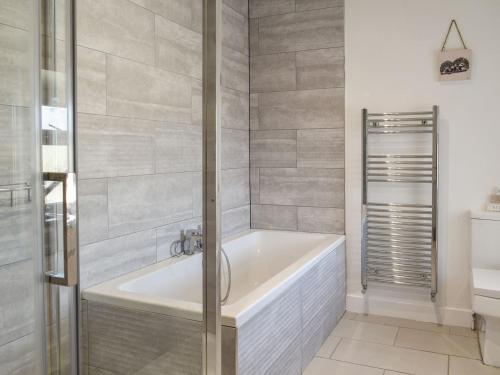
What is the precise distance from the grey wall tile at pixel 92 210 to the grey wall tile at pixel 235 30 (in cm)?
224

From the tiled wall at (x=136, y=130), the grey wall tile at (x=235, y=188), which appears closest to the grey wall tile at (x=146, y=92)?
the tiled wall at (x=136, y=130)

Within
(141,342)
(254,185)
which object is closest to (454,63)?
(254,185)

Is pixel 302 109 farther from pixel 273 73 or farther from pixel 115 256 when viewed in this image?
pixel 115 256

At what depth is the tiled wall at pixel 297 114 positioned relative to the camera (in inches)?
139

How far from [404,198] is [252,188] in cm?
116

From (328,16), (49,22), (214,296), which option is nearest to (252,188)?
(328,16)

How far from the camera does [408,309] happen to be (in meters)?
3.39

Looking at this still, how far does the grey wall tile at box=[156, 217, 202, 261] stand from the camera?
4.73ft

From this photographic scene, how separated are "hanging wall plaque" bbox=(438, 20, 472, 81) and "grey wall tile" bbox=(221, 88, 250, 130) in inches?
55.7

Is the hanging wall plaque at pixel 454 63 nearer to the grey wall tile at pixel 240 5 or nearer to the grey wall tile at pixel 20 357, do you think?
the grey wall tile at pixel 240 5

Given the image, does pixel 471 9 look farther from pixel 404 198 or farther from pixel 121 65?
pixel 121 65

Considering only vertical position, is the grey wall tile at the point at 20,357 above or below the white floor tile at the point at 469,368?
above

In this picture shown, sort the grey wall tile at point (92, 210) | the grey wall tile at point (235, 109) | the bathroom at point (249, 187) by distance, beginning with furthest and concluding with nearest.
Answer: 1. the grey wall tile at point (235, 109)
2. the grey wall tile at point (92, 210)
3. the bathroom at point (249, 187)

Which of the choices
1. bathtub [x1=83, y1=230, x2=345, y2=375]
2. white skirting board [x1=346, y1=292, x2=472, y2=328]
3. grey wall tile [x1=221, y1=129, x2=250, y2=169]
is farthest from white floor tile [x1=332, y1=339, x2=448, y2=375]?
grey wall tile [x1=221, y1=129, x2=250, y2=169]
